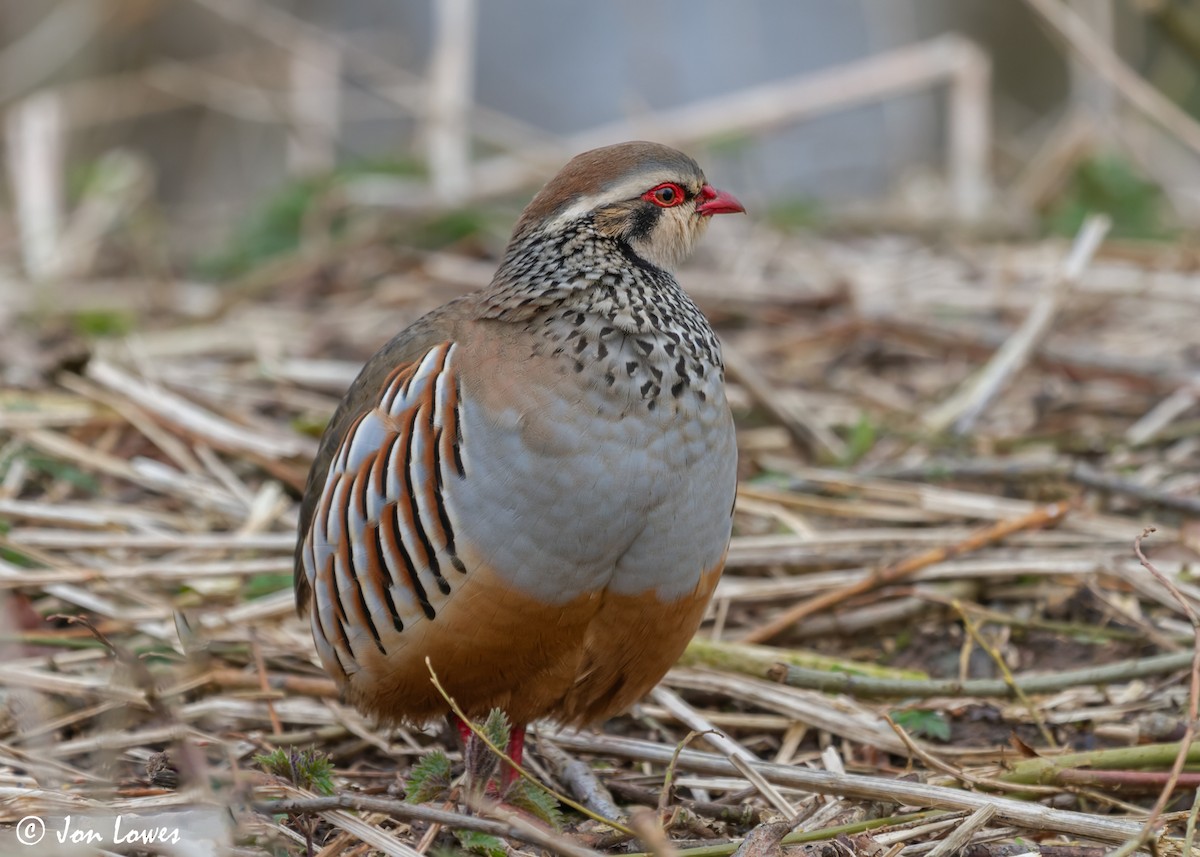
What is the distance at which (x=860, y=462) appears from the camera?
16.7 ft

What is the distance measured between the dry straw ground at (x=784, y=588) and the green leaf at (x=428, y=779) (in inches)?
→ 2.2

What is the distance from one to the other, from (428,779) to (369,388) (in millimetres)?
989

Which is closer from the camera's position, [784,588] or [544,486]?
[544,486]

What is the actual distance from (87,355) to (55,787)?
2.40 metres

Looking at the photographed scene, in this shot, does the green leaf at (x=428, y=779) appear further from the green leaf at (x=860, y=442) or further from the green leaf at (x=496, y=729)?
the green leaf at (x=860, y=442)

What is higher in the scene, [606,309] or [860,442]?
[606,309]

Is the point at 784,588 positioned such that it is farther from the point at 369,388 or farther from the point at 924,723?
the point at 369,388

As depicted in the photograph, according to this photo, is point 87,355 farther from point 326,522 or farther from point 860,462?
point 860,462

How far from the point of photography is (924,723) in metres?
3.64

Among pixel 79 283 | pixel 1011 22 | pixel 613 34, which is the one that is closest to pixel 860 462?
pixel 79 283

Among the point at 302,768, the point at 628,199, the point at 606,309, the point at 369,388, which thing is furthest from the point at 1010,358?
the point at 302,768

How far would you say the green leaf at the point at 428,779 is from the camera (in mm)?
2980

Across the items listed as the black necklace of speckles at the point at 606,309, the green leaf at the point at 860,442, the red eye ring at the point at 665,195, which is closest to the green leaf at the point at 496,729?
the black necklace of speckles at the point at 606,309

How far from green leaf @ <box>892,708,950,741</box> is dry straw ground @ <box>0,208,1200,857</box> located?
0.07 feet
